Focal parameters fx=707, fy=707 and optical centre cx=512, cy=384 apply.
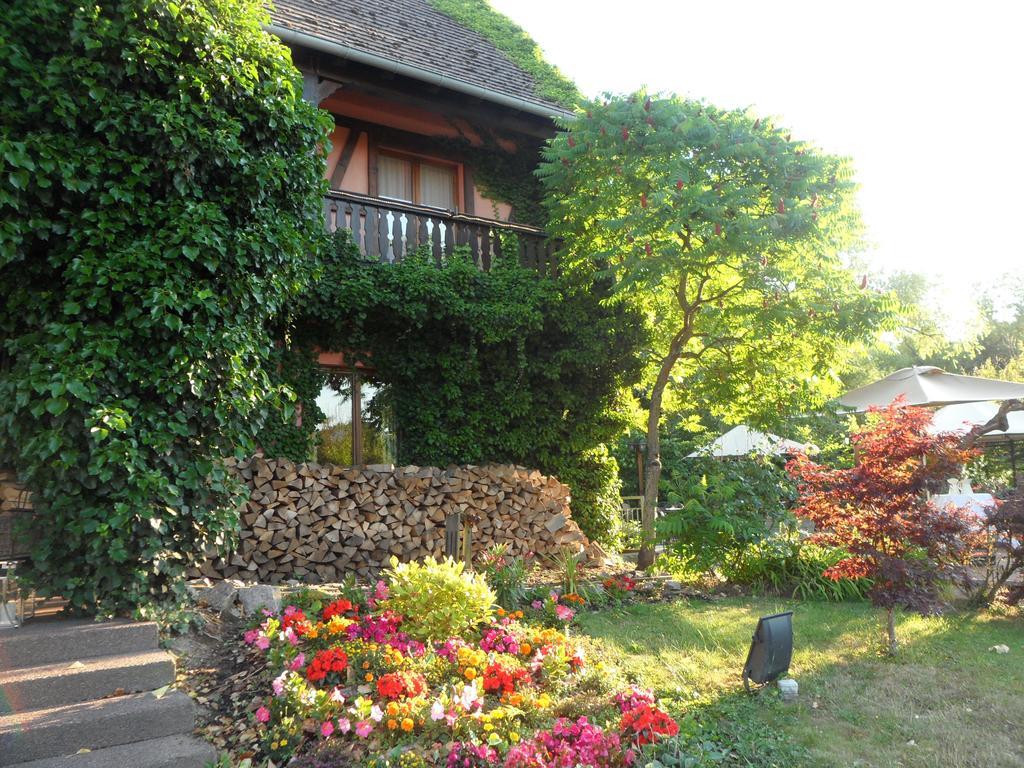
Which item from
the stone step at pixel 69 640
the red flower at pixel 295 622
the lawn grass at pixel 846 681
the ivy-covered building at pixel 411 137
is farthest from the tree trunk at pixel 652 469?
the stone step at pixel 69 640

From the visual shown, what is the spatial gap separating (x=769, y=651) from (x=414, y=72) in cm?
778

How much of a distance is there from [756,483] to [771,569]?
1.05m

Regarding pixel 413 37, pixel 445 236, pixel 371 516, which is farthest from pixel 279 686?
pixel 413 37

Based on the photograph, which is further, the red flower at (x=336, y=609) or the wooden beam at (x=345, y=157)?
the wooden beam at (x=345, y=157)

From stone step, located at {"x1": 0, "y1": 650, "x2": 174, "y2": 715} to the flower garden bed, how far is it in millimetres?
551

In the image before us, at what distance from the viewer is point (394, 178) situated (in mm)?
10383

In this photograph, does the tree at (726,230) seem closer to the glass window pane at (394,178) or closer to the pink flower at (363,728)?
the glass window pane at (394,178)

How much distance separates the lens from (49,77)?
4.78m

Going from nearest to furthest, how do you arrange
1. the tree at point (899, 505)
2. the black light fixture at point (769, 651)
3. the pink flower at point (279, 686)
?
the pink flower at point (279, 686)
the black light fixture at point (769, 651)
the tree at point (899, 505)

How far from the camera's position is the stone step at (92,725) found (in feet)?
11.1

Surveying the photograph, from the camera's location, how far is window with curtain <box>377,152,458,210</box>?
33.8 feet

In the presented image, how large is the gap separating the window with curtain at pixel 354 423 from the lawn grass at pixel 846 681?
12.3 feet

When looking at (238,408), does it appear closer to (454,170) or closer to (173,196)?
(173,196)

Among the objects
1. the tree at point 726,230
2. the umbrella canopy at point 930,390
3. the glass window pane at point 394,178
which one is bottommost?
the umbrella canopy at point 930,390
